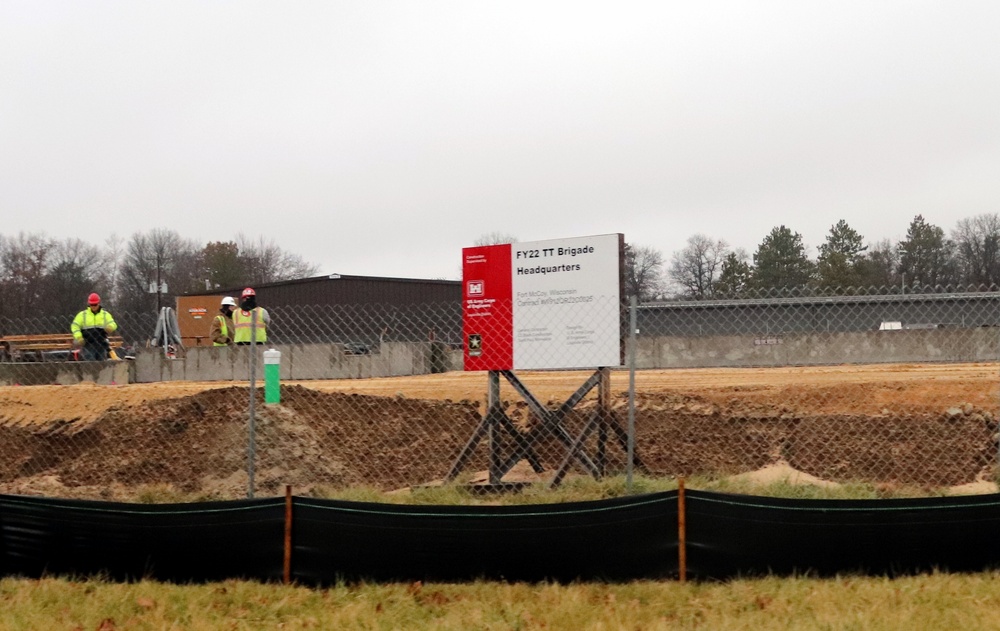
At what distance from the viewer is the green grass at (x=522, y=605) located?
542cm

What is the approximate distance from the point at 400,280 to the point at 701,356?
2456 cm

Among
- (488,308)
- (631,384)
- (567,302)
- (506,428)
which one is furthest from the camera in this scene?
(506,428)

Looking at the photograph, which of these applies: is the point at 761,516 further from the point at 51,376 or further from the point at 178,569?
the point at 51,376

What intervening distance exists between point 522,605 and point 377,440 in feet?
25.3

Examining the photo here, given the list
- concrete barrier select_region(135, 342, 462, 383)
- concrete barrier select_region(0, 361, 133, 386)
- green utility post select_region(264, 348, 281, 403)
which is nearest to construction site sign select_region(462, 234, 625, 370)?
green utility post select_region(264, 348, 281, 403)

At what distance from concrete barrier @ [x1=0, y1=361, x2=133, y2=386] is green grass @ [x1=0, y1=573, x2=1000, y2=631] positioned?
12.8 meters

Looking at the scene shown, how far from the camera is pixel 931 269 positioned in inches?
2330

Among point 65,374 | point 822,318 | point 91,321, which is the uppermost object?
point 822,318

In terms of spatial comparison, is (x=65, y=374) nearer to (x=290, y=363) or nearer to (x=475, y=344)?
(x=290, y=363)

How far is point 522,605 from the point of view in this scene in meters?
5.71

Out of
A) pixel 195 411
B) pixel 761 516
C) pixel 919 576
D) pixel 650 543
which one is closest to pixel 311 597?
pixel 650 543

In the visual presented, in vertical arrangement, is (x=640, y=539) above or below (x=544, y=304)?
below

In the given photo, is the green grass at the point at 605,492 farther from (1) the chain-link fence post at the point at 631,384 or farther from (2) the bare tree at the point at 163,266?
(2) the bare tree at the point at 163,266

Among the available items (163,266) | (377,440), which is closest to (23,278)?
(163,266)
